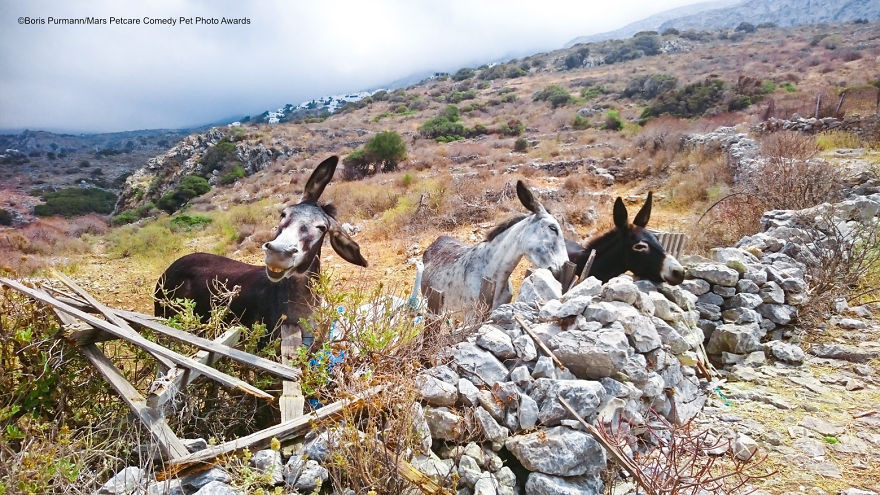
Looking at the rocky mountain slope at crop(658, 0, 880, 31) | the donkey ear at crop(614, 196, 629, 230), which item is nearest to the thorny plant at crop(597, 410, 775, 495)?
the donkey ear at crop(614, 196, 629, 230)

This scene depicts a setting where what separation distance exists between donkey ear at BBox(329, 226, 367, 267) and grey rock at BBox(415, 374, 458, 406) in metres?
1.66

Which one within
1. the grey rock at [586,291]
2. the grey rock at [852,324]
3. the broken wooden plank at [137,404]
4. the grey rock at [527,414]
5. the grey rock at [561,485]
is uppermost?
the broken wooden plank at [137,404]

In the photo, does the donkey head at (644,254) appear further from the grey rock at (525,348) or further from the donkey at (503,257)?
the grey rock at (525,348)

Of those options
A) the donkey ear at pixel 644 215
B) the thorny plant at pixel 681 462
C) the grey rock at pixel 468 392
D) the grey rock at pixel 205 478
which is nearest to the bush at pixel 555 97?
the donkey ear at pixel 644 215

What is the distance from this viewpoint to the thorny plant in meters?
2.17

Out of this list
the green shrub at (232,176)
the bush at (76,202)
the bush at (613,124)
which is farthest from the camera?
the green shrub at (232,176)

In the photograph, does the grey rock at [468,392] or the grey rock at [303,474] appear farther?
the grey rock at [468,392]

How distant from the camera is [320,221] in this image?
11.7 feet

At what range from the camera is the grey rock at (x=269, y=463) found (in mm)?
1942

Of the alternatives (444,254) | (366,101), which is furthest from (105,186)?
(444,254)

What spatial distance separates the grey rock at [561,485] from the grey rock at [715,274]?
3.36 m

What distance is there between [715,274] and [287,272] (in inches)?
171

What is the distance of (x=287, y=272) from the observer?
3268 millimetres

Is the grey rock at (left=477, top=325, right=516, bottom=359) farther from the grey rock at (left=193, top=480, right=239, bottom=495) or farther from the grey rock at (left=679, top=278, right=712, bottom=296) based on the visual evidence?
the grey rock at (left=679, top=278, right=712, bottom=296)
